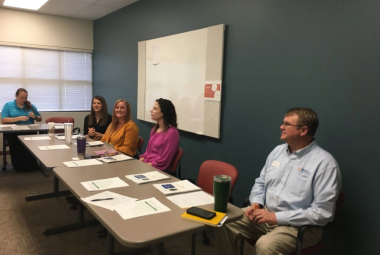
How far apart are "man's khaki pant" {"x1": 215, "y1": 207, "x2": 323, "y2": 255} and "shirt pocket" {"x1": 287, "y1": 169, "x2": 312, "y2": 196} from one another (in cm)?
22

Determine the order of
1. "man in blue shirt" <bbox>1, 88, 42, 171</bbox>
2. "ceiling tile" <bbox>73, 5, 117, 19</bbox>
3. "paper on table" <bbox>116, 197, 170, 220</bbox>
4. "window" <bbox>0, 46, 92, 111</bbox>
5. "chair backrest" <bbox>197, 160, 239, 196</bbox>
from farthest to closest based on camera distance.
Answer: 1. "window" <bbox>0, 46, 92, 111</bbox>
2. "ceiling tile" <bbox>73, 5, 117, 19</bbox>
3. "man in blue shirt" <bbox>1, 88, 42, 171</bbox>
4. "chair backrest" <bbox>197, 160, 239, 196</bbox>
5. "paper on table" <bbox>116, 197, 170, 220</bbox>

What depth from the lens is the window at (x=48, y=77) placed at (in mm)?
5652

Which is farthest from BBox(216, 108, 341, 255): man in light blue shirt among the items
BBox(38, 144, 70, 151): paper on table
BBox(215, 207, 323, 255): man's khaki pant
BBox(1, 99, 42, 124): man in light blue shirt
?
BBox(1, 99, 42, 124): man in light blue shirt

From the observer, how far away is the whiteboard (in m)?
3.25

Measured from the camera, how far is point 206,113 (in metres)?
3.40

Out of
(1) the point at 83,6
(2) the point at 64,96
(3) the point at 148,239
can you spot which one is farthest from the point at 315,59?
(2) the point at 64,96

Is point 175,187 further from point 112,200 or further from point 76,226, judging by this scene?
point 76,226

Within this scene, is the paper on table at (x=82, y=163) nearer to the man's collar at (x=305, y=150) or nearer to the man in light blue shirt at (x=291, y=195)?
the man in light blue shirt at (x=291, y=195)

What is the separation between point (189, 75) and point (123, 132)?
40.5 inches

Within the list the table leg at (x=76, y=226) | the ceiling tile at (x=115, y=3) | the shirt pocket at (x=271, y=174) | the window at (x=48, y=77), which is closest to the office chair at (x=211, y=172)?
the shirt pocket at (x=271, y=174)

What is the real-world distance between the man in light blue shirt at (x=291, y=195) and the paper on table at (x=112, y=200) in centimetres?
71

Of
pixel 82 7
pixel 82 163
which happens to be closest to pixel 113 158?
pixel 82 163

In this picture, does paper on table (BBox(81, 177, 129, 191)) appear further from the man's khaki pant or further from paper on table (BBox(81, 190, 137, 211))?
the man's khaki pant

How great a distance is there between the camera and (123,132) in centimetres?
331
